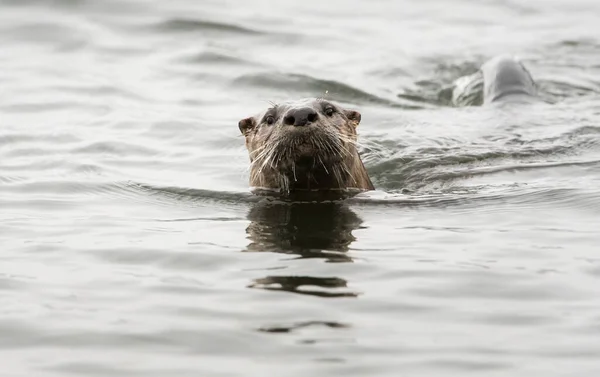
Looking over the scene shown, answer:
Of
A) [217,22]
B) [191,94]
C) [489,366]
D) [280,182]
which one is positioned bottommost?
[489,366]

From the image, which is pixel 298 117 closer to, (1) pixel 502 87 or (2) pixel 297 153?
(2) pixel 297 153

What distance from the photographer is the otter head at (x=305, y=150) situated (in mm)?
5492

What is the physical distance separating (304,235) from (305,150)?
0.49 meters

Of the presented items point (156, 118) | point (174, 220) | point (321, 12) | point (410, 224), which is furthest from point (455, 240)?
point (321, 12)

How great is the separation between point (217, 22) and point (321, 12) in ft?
4.82

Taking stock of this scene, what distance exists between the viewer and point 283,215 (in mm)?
5664

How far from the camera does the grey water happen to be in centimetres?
373

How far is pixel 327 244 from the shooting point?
198 inches

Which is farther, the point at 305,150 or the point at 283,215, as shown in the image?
the point at 283,215

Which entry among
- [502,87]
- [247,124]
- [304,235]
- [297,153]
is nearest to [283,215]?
[297,153]

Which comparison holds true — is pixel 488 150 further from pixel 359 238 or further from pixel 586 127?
pixel 359 238

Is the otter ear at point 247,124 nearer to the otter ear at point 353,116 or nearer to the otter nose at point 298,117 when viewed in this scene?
the otter ear at point 353,116

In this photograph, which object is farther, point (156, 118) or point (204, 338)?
point (156, 118)

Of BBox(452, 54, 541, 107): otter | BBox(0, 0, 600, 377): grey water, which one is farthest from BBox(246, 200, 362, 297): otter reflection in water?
BBox(452, 54, 541, 107): otter
